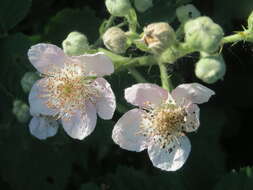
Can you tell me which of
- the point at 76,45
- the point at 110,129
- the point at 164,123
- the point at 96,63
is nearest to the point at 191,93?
the point at 164,123

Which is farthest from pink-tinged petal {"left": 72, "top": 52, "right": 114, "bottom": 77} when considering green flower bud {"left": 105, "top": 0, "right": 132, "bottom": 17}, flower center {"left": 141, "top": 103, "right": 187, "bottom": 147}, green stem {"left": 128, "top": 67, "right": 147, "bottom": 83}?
flower center {"left": 141, "top": 103, "right": 187, "bottom": 147}

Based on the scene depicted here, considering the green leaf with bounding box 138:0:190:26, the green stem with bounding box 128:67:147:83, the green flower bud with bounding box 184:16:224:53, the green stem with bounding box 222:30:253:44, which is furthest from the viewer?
the green leaf with bounding box 138:0:190:26

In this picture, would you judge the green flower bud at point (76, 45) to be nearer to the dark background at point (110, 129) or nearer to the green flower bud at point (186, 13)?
the dark background at point (110, 129)

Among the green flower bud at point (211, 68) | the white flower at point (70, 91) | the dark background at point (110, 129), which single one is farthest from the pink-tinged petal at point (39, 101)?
the green flower bud at point (211, 68)

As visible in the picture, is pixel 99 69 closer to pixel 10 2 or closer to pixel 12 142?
Answer: pixel 10 2

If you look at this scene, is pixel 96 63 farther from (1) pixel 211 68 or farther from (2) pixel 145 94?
(1) pixel 211 68

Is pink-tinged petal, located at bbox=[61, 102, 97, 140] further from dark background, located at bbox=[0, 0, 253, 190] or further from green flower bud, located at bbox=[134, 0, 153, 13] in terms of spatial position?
green flower bud, located at bbox=[134, 0, 153, 13]

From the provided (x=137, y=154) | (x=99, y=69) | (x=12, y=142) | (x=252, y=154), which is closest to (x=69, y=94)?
(x=99, y=69)

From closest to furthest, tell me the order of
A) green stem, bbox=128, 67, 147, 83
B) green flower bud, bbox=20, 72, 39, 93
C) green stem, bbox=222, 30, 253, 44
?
1. green stem, bbox=222, 30, 253, 44
2. green stem, bbox=128, 67, 147, 83
3. green flower bud, bbox=20, 72, 39, 93
